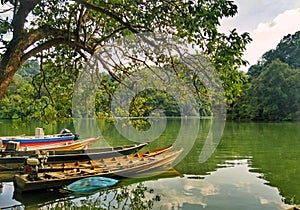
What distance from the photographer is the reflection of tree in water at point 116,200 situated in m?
8.49

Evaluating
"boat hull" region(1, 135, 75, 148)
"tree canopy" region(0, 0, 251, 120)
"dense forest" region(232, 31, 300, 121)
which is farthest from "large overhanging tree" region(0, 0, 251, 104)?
"dense forest" region(232, 31, 300, 121)

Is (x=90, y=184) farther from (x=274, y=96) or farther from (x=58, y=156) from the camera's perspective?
(x=274, y=96)

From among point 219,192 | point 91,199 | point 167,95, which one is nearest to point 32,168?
point 91,199

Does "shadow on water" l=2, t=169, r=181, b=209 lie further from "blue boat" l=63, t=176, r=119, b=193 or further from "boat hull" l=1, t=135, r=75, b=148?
"boat hull" l=1, t=135, r=75, b=148

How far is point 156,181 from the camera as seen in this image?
35.4 feet

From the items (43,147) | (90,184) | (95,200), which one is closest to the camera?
(95,200)

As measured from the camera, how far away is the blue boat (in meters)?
9.22

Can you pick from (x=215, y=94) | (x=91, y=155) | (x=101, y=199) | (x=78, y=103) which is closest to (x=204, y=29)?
(x=215, y=94)

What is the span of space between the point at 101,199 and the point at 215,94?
5143mm

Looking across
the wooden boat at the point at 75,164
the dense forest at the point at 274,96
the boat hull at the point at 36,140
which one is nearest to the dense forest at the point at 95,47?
the wooden boat at the point at 75,164

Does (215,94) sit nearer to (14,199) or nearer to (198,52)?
(198,52)

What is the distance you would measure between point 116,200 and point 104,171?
1.30 meters

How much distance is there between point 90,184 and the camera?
375 inches

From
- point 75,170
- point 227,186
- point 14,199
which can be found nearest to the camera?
point 14,199
